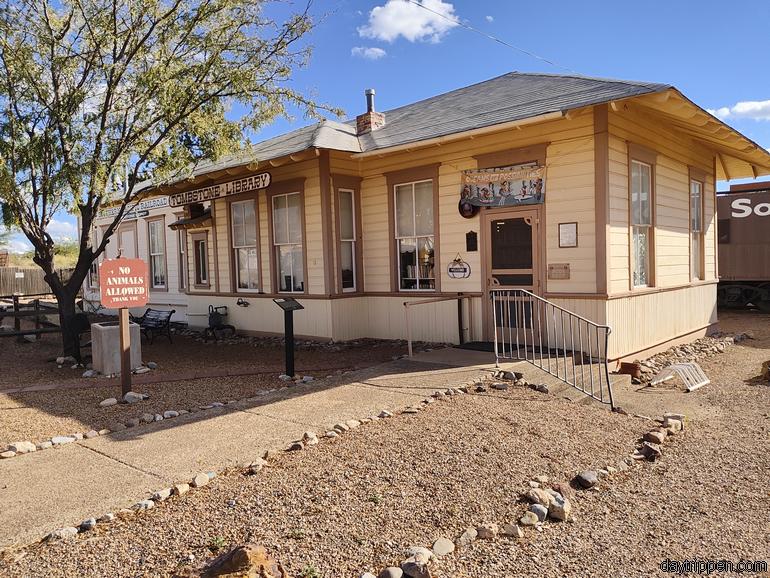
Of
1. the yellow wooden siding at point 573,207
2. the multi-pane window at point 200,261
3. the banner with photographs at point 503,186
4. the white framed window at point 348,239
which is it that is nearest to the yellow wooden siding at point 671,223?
the yellow wooden siding at point 573,207

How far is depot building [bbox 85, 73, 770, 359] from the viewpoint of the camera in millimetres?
8297

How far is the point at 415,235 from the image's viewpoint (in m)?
10.3

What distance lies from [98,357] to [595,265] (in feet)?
24.2

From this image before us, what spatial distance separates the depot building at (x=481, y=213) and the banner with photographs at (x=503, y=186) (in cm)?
2

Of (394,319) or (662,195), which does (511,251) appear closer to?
(394,319)

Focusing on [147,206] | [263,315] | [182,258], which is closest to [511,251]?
[263,315]

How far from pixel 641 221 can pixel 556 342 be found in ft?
8.95

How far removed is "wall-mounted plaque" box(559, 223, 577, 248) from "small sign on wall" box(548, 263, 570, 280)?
11.5 inches

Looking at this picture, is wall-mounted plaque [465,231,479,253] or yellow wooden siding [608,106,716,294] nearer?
yellow wooden siding [608,106,716,294]

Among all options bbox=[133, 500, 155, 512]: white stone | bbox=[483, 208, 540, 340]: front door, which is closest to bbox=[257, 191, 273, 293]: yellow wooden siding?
bbox=[483, 208, 540, 340]: front door

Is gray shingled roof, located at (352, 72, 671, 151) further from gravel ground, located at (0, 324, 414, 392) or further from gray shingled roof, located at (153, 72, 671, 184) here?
gravel ground, located at (0, 324, 414, 392)

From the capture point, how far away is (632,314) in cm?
892

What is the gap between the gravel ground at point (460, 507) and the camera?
3166 mm

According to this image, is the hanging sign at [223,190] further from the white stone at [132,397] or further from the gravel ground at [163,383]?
the white stone at [132,397]
